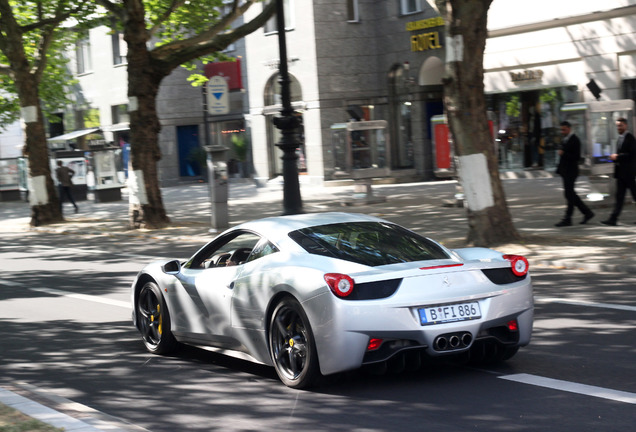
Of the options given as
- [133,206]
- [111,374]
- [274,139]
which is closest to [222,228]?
[133,206]

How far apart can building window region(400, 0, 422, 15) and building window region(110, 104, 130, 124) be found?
19.6 metres

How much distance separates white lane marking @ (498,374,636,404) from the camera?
6.10 m

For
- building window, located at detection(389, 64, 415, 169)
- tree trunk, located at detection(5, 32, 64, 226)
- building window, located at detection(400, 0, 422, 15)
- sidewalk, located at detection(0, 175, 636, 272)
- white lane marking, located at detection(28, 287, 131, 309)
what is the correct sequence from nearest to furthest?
white lane marking, located at detection(28, 287, 131, 309), sidewalk, located at detection(0, 175, 636, 272), tree trunk, located at detection(5, 32, 64, 226), building window, located at detection(400, 0, 422, 15), building window, located at detection(389, 64, 415, 169)

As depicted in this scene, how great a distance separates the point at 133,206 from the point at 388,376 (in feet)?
55.5

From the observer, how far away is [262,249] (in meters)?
7.38

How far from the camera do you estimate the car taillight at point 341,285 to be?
20.8 feet

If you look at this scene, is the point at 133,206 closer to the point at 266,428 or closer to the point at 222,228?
the point at 222,228

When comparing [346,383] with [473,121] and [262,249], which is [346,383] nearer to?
[262,249]

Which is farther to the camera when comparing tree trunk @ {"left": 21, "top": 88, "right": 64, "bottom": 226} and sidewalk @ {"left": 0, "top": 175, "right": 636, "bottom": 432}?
tree trunk @ {"left": 21, "top": 88, "right": 64, "bottom": 226}

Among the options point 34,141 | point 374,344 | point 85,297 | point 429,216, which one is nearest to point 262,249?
point 374,344

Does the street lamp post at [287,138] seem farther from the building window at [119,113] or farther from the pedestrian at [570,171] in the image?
the building window at [119,113]

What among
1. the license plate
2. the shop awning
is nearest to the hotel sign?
the shop awning

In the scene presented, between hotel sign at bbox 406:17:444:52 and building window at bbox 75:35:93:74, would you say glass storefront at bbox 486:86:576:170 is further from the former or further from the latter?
building window at bbox 75:35:93:74

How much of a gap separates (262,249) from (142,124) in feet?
52.6
